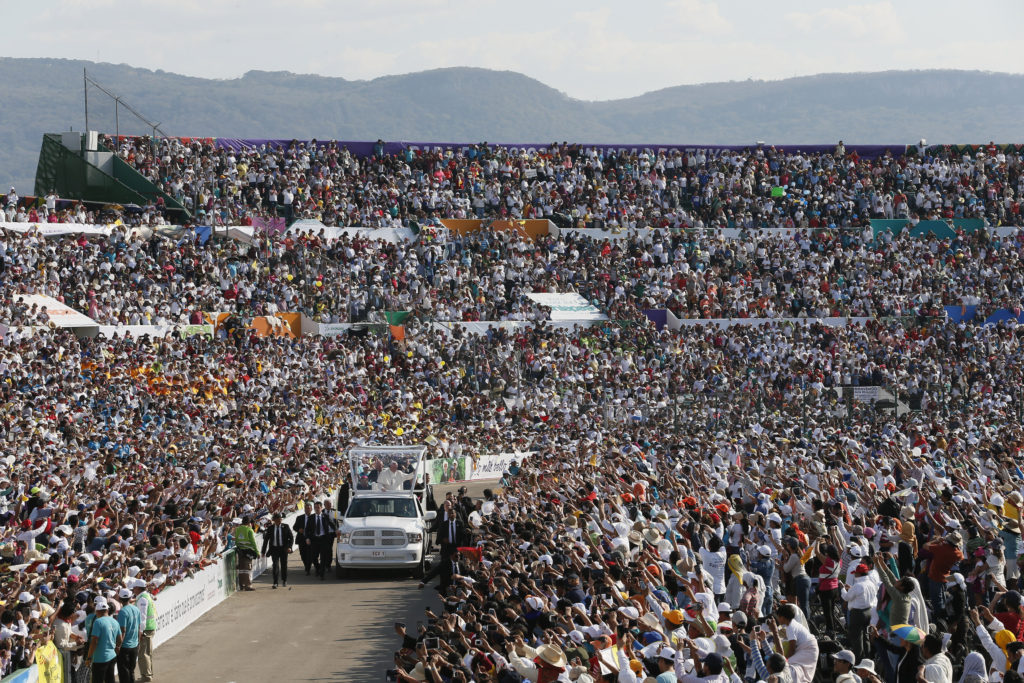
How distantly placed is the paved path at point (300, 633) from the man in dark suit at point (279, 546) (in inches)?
11.8

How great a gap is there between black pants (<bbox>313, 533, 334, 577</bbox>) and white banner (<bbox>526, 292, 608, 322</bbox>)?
23.3 m

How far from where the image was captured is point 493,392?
139 feet

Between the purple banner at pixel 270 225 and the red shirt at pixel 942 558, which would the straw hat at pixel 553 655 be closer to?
the red shirt at pixel 942 558

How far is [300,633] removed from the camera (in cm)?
1944

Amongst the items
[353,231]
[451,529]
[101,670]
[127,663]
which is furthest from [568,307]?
[101,670]

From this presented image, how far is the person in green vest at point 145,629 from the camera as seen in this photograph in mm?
16469

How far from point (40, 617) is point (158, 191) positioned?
3842 cm

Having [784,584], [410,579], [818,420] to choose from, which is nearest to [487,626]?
[784,584]

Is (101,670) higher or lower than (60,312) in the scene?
lower

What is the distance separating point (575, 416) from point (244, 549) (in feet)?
60.9

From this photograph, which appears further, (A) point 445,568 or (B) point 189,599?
(A) point 445,568

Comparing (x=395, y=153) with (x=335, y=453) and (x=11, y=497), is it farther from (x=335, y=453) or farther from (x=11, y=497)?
(x=11, y=497)

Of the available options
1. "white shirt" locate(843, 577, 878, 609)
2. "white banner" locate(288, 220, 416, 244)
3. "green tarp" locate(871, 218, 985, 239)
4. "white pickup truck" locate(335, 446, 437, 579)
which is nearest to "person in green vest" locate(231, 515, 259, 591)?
"white pickup truck" locate(335, 446, 437, 579)

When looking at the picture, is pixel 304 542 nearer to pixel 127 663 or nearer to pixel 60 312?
pixel 127 663
